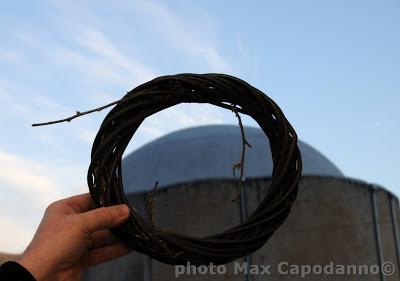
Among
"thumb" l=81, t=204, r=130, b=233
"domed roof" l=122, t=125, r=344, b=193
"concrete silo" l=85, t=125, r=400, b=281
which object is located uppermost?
"domed roof" l=122, t=125, r=344, b=193

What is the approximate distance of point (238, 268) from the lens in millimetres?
12984

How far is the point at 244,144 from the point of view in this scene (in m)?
2.58

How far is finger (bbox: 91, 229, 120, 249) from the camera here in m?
2.86

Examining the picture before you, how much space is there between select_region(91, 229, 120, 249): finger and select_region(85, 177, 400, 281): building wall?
405 inches

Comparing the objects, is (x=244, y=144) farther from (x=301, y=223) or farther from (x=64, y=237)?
(x=301, y=223)

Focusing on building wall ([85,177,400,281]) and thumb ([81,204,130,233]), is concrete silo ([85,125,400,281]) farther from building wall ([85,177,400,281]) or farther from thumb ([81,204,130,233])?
thumb ([81,204,130,233])

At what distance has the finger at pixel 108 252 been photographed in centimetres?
284

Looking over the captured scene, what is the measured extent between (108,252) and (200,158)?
15156mm

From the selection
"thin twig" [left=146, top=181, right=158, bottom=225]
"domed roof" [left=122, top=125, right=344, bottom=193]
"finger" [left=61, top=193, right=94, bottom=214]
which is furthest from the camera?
"domed roof" [left=122, top=125, right=344, bottom=193]

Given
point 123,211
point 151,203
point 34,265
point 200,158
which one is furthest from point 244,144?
point 200,158
